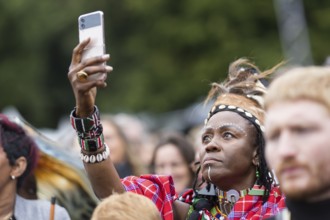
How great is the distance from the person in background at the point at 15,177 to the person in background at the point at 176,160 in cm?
284

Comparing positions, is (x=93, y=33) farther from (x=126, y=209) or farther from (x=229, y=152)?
(x=126, y=209)

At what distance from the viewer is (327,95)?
335cm

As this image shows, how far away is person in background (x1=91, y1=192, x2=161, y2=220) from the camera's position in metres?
3.99

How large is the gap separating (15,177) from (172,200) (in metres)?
1.11

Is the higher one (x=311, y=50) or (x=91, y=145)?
(x=311, y=50)

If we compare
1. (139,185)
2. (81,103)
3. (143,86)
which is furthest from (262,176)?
(143,86)

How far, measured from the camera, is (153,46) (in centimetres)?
2588

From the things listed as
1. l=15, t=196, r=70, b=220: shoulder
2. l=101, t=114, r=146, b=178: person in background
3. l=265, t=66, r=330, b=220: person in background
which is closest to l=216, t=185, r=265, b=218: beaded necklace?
l=15, t=196, r=70, b=220: shoulder

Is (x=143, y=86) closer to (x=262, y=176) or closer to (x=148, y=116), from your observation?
(x=148, y=116)

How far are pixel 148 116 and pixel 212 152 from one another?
21.1 m

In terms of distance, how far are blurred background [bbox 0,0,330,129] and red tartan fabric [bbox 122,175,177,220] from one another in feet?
48.7

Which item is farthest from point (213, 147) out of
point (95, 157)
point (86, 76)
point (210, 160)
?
point (86, 76)

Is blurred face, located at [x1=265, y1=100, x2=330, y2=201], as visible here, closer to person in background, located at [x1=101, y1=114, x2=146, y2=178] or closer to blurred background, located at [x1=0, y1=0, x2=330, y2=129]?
person in background, located at [x1=101, y1=114, x2=146, y2=178]

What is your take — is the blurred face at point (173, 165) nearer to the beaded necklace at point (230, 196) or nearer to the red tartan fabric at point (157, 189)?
the red tartan fabric at point (157, 189)
